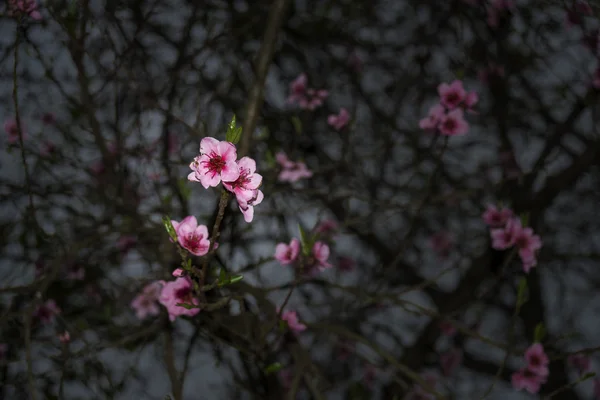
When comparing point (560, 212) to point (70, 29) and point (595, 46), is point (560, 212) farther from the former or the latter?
point (70, 29)

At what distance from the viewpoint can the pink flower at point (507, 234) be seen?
1559 millimetres

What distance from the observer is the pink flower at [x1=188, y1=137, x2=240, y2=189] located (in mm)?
888

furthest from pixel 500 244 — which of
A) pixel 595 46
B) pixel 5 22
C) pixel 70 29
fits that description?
pixel 5 22

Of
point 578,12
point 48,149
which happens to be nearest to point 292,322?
point 48,149

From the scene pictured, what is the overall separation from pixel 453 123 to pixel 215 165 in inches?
35.2

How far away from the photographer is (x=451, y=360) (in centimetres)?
277

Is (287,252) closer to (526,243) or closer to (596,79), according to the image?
(526,243)

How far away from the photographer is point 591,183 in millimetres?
2932

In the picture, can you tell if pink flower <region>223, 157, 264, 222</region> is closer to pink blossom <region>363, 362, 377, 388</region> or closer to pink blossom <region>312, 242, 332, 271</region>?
pink blossom <region>312, 242, 332, 271</region>

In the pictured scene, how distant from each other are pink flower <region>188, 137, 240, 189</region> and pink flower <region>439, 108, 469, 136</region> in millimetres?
867

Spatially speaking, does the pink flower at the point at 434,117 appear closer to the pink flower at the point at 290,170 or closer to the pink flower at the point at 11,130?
the pink flower at the point at 290,170

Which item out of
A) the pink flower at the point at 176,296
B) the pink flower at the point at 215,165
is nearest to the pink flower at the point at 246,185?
the pink flower at the point at 215,165

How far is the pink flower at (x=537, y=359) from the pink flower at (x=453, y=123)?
0.60 m

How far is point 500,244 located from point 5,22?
5.20 feet
